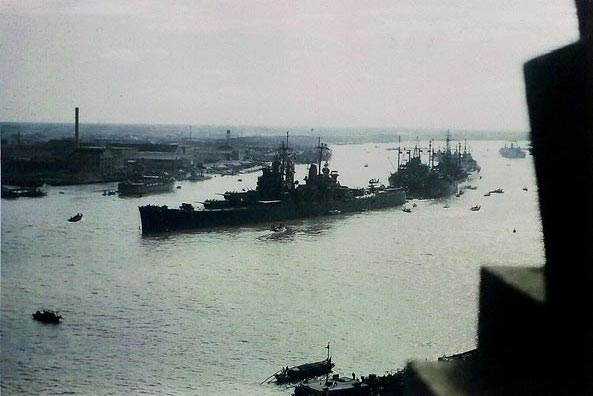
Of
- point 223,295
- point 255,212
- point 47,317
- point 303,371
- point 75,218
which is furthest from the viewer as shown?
point 255,212

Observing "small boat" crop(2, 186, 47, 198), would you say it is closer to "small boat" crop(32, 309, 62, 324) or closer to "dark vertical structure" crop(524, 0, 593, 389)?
"small boat" crop(32, 309, 62, 324)

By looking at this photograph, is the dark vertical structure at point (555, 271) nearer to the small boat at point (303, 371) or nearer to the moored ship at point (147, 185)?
the small boat at point (303, 371)

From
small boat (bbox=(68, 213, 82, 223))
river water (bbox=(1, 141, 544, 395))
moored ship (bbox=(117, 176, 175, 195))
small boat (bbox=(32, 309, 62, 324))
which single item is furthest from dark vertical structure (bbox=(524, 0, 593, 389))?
moored ship (bbox=(117, 176, 175, 195))

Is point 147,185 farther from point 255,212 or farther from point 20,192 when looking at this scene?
point 20,192

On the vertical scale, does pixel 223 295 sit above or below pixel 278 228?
below

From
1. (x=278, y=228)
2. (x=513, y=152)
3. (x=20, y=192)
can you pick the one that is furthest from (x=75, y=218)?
(x=513, y=152)

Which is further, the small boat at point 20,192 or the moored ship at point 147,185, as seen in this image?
the moored ship at point 147,185

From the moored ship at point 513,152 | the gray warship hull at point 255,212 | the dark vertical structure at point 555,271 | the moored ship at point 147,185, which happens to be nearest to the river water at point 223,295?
the gray warship hull at point 255,212
